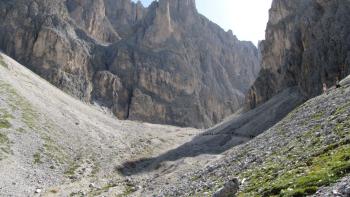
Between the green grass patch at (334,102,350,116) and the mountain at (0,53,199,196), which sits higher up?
the green grass patch at (334,102,350,116)

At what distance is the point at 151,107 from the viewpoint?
193000 mm

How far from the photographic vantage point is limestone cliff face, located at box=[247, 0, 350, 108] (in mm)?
97000

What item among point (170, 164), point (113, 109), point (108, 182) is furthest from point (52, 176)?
point (113, 109)

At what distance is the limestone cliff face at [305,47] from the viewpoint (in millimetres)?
97000

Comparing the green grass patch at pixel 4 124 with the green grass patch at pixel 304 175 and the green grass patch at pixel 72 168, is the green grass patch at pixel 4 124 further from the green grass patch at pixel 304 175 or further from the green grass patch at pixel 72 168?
the green grass patch at pixel 304 175

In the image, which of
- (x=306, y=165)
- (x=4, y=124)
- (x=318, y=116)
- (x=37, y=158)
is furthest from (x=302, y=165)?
(x=4, y=124)

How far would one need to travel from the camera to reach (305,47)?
116000mm

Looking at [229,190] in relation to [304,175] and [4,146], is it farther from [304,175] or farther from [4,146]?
[4,146]

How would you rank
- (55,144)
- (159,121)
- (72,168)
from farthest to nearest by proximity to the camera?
(159,121), (55,144), (72,168)

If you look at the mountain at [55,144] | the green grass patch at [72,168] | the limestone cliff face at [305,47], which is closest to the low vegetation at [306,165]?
the mountain at [55,144]

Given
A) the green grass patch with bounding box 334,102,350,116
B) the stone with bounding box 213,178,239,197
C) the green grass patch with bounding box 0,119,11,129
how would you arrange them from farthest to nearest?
the green grass patch with bounding box 0,119,11,129, the green grass patch with bounding box 334,102,350,116, the stone with bounding box 213,178,239,197

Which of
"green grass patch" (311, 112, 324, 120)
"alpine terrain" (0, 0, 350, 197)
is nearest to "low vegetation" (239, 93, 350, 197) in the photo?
"alpine terrain" (0, 0, 350, 197)

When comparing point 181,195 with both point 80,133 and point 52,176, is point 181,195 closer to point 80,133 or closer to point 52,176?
point 52,176

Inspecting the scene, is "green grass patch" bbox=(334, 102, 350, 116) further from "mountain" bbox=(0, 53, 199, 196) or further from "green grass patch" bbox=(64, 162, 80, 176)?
"green grass patch" bbox=(64, 162, 80, 176)
